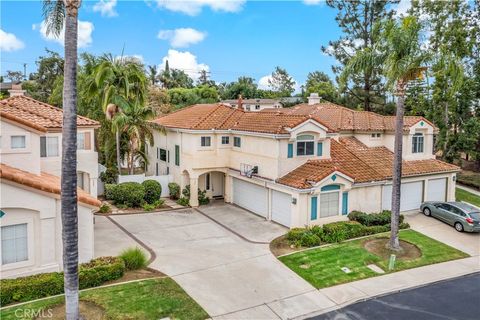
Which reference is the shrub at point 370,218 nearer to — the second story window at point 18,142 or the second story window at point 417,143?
the second story window at point 417,143

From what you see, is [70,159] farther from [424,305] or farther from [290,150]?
[290,150]

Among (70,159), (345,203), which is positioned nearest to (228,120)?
(345,203)

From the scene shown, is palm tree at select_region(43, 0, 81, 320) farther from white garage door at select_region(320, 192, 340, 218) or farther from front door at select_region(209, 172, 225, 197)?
front door at select_region(209, 172, 225, 197)

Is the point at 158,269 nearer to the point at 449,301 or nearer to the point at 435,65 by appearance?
the point at 449,301

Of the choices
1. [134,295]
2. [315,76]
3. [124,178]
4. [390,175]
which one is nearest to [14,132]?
[134,295]

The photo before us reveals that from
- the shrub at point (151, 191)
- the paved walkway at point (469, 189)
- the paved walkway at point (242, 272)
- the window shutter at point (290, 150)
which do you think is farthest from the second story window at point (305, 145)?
the paved walkway at point (469, 189)

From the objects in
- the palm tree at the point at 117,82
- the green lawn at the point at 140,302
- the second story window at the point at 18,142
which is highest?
the palm tree at the point at 117,82
